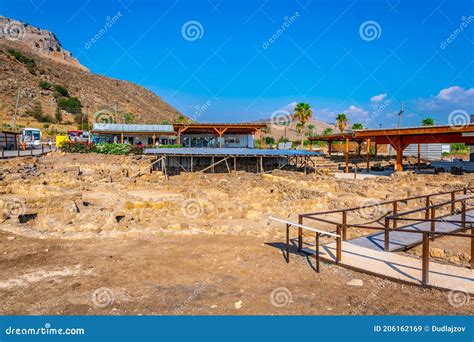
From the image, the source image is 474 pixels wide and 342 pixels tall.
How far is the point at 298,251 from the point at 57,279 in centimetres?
540

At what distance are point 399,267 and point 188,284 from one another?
4.30m

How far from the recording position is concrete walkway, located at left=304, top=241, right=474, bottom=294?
6.50 meters

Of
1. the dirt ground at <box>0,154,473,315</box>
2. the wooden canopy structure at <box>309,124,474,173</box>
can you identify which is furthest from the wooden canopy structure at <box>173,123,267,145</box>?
the dirt ground at <box>0,154,473,315</box>

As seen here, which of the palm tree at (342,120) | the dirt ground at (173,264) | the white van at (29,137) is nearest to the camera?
the dirt ground at (173,264)

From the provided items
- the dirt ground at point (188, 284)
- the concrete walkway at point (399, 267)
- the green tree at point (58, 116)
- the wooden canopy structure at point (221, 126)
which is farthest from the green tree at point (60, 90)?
the concrete walkway at point (399, 267)

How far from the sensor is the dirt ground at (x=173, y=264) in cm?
599

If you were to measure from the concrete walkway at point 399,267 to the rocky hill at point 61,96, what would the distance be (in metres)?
59.1

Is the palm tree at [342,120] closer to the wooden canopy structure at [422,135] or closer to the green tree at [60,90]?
the wooden canopy structure at [422,135]

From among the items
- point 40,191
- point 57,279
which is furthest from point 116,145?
point 57,279

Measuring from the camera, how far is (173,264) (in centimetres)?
834

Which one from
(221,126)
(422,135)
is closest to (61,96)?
(221,126)

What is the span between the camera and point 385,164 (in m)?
42.1

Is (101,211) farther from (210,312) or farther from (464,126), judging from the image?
(464,126)

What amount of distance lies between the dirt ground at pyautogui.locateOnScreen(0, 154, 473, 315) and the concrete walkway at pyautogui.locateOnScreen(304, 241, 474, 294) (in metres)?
0.26
